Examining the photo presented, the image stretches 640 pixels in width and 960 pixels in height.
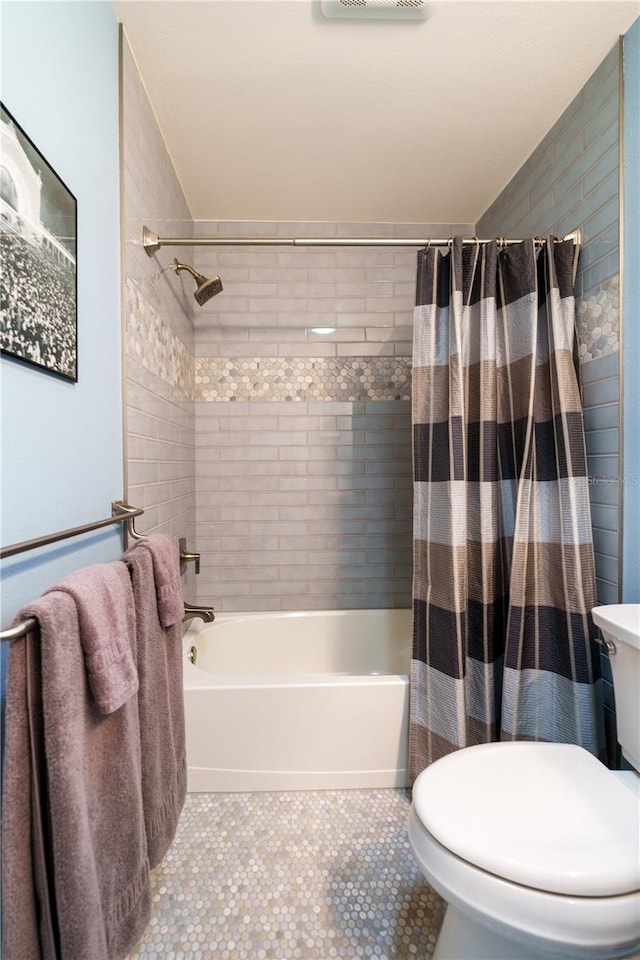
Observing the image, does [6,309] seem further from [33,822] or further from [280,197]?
[280,197]

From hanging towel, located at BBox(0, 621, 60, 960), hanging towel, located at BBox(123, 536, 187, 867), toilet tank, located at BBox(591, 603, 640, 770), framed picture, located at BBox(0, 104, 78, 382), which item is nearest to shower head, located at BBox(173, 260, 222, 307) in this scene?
framed picture, located at BBox(0, 104, 78, 382)

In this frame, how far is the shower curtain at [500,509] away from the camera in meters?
1.26

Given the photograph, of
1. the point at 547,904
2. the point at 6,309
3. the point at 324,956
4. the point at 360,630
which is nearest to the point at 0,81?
the point at 6,309

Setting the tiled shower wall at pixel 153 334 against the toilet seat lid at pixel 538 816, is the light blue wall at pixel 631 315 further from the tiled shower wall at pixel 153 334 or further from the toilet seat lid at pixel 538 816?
the tiled shower wall at pixel 153 334

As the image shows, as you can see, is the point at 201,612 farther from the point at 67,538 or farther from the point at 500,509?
the point at 500,509

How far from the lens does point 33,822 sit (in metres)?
0.64

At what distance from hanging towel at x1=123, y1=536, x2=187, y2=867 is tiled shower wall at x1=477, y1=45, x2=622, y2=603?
4.23ft

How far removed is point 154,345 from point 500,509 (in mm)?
1352

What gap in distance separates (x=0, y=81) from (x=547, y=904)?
5.54 feet

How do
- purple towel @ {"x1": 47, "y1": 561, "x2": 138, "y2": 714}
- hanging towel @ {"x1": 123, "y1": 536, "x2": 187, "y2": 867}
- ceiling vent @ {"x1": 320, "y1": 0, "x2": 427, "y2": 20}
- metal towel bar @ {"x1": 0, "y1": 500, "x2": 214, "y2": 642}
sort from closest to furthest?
metal towel bar @ {"x1": 0, "y1": 500, "x2": 214, "y2": 642}
purple towel @ {"x1": 47, "y1": 561, "x2": 138, "y2": 714}
hanging towel @ {"x1": 123, "y1": 536, "x2": 187, "y2": 867}
ceiling vent @ {"x1": 320, "y1": 0, "x2": 427, "y2": 20}

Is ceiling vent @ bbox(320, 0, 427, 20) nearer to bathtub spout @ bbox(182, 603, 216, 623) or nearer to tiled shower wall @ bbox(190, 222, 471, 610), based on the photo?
tiled shower wall @ bbox(190, 222, 471, 610)

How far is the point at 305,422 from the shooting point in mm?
2150

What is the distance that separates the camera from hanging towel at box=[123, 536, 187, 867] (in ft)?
3.12

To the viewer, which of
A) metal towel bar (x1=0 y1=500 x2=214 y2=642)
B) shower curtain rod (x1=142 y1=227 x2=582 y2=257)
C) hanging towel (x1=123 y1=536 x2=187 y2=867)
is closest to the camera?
metal towel bar (x1=0 y1=500 x2=214 y2=642)
